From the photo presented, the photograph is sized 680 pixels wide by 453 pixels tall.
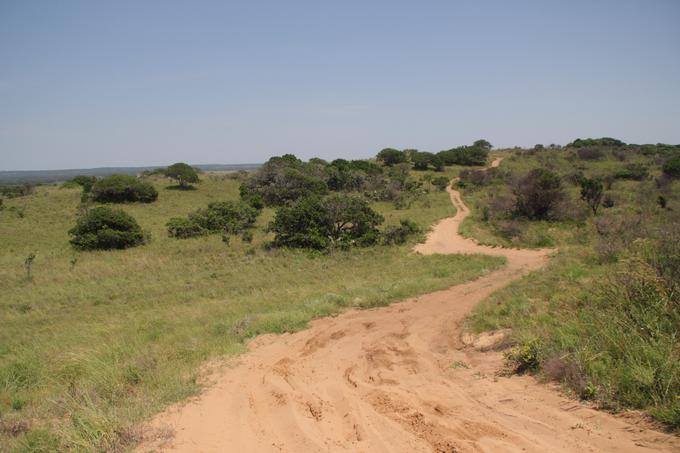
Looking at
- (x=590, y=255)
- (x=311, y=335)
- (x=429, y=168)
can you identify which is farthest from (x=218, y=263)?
(x=429, y=168)

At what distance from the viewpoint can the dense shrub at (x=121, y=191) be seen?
1385 inches

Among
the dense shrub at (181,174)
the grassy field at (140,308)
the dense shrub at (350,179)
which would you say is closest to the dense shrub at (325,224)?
the grassy field at (140,308)

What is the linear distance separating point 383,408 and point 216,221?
22.9 m

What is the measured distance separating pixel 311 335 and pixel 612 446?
17.5 ft

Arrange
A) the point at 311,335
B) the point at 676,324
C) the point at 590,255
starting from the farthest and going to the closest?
1. the point at 590,255
2. the point at 311,335
3. the point at 676,324

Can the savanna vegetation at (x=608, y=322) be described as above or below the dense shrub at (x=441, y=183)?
below

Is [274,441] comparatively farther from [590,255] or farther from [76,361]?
[590,255]

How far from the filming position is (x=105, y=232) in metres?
22.0

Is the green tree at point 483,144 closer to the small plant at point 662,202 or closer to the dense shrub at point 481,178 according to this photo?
the dense shrub at point 481,178

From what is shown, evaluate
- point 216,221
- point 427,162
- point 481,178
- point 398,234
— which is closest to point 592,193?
point 398,234

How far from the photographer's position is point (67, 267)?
18.7 metres

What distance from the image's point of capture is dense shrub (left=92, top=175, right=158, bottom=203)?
35188 millimetres

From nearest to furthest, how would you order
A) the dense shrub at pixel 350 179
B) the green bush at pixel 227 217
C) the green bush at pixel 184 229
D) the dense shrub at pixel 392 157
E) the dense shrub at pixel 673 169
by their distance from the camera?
the green bush at pixel 184 229 < the green bush at pixel 227 217 < the dense shrub at pixel 673 169 < the dense shrub at pixel 350 179 < the dense shrub at pixel 392 157

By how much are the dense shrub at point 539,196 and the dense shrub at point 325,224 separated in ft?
28.0
